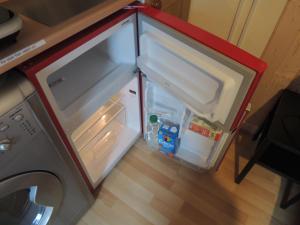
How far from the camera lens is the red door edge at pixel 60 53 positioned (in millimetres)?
631

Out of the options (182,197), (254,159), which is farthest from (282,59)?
(182,197)

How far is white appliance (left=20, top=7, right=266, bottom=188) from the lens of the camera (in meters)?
0.72

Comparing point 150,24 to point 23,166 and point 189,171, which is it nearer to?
point 23,166

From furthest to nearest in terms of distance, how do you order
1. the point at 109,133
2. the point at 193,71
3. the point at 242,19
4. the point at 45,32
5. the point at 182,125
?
the point at 109,133
the point at 182,125
the point at 242,19
the point at 193,71
the point at 45,32

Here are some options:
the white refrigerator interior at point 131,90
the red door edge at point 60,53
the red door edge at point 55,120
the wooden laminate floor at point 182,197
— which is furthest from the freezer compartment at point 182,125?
the red door edge at point 55,120

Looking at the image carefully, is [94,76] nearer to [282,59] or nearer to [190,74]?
[190,74]

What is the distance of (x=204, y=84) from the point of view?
2.92 ft

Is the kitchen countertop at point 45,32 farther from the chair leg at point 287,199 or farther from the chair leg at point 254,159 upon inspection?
the chair leg at point 287,199

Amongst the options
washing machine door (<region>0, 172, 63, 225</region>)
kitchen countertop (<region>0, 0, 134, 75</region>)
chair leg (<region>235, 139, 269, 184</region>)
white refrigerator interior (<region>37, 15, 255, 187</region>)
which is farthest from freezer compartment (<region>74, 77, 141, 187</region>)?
chair leg (<region>235, 139, 269, 184</region>)

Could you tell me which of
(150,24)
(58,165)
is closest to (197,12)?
(150,24)

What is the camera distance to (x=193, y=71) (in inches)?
34.9

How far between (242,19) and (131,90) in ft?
2.22

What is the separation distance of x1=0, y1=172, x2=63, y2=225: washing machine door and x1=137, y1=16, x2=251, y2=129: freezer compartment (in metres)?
0.61

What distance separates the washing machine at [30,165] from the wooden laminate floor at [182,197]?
0.33m
